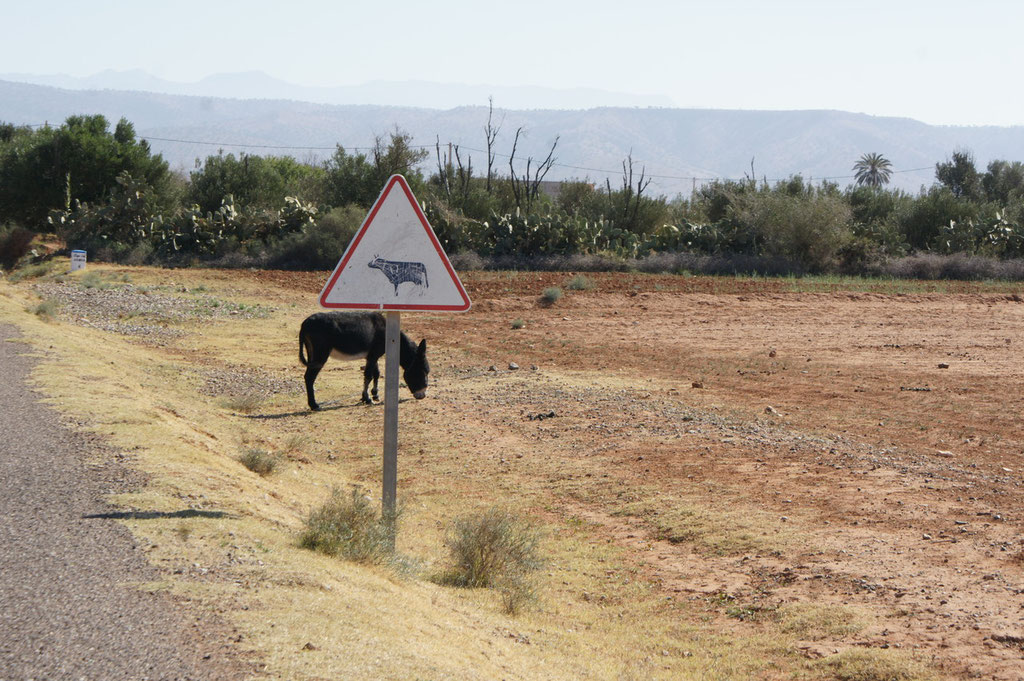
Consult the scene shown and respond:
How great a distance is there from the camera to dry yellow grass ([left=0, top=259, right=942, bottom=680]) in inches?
188

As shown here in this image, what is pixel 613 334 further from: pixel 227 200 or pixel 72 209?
pixel 72 209

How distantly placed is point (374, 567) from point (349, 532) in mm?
292

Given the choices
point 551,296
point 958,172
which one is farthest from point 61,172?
point 958,172

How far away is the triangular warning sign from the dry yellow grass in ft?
5.18

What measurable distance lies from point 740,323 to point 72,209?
25.7m

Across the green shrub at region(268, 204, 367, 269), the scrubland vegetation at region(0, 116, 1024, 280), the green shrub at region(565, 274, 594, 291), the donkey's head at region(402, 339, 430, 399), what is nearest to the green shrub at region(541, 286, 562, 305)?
the green shrub at region(565, 274, 594, 291)

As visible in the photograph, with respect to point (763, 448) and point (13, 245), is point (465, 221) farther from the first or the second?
point (763, 448)

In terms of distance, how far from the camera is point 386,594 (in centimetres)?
561

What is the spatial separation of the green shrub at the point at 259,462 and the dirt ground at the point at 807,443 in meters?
2.68

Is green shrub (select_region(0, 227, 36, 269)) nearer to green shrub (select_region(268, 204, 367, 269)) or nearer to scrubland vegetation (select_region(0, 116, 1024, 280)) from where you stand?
scrubland vegetation (select_region(0, 116, 1024, 280))

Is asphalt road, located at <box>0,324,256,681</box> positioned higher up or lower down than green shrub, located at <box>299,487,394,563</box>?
higher up

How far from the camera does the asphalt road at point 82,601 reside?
4.00m

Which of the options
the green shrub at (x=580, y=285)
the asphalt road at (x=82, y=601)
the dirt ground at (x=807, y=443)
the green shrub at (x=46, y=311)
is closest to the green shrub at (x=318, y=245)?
the green shrub at (x=580, y=285)

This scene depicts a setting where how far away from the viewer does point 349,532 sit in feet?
20.8
